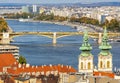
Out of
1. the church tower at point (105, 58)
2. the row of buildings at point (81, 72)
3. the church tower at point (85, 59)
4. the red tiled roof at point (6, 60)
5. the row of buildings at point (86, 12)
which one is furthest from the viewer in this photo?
the row of buildings at point (86, 12)

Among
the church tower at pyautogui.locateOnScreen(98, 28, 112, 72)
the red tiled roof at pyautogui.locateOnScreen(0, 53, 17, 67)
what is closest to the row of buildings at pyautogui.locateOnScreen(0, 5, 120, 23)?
the red tiled roof at pyautogui.locateOnScreen(0, 53, 17, 67)

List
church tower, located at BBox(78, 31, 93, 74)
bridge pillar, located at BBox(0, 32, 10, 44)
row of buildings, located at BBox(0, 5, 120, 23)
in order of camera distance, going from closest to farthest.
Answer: church tower, located at BBox(78, 31, 93, 74)
bridge pillar, located at BBox(0, 32, 10, 44)
row of buildings, located at BBox(0, 5, 120, 23)

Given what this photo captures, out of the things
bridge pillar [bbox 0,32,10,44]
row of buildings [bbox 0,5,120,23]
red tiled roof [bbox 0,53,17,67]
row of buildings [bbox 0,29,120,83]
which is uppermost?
row of buildings [bbox 0,29,120,83]

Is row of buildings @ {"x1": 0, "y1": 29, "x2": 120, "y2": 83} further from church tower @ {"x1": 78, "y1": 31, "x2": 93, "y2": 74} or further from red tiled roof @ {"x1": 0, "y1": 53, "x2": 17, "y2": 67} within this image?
red tiled roof @ {"x1": 0, "y1": 53, "x2": 17, "y2": 67}

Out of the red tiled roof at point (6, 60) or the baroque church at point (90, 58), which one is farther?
the red tiled roof at point (6, 60)

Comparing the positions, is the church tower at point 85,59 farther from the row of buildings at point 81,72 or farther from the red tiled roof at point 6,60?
the red tiled roof at point 6,60

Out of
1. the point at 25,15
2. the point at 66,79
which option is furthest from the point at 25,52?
the point at 25,15

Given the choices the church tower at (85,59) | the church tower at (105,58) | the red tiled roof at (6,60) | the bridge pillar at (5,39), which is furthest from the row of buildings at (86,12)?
the church tower at (85,59)

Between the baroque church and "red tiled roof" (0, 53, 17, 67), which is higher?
the baroque church

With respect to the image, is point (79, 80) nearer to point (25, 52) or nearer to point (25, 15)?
point (25, 52)

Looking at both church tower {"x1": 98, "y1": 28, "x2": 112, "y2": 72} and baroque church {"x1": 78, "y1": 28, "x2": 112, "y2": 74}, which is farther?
church tower {"x1": 98, "y1": 28, "x2": 112, "y2": 72}

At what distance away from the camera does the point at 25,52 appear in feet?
124

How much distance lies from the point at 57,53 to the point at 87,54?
18050 millimetres

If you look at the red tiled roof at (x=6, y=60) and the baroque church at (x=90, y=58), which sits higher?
the baroque church at (x=90, y=58)
